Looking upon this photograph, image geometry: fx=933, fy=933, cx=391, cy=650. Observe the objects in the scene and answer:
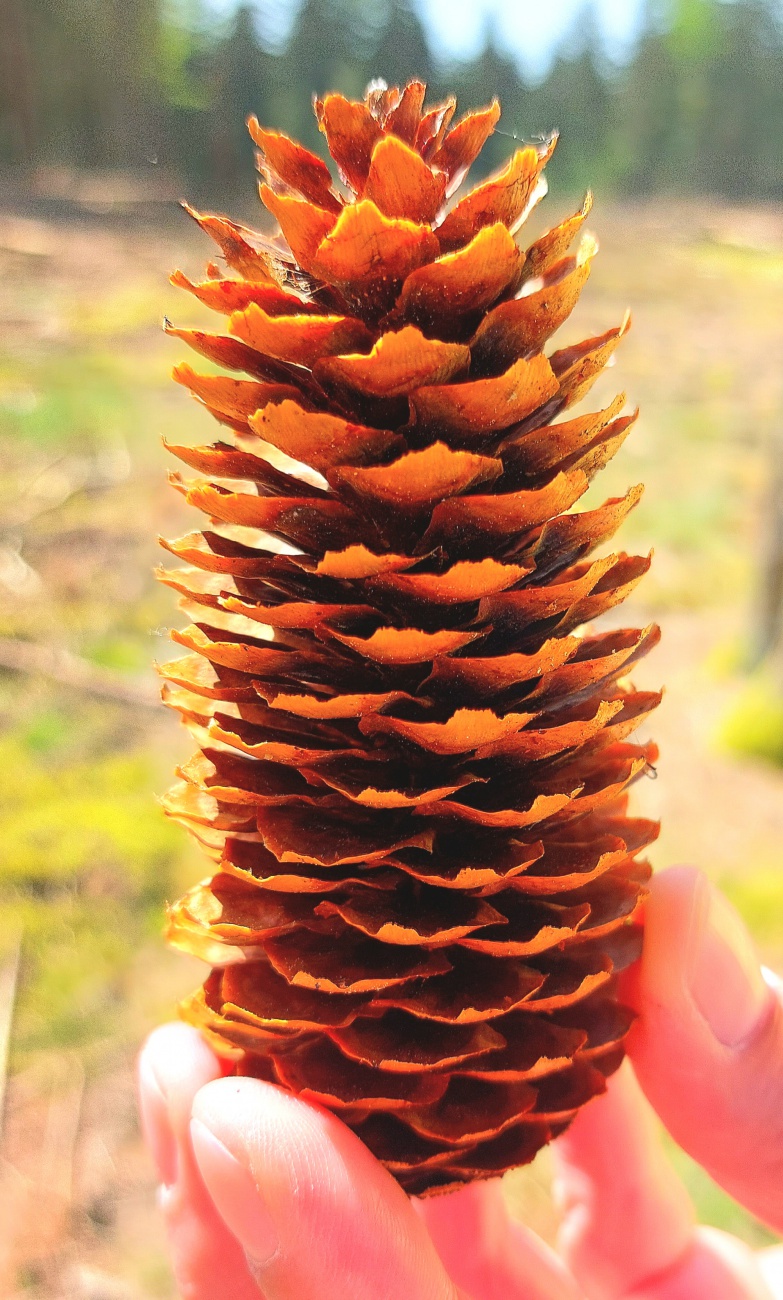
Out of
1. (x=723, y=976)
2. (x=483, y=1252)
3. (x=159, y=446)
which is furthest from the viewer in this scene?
(x=159, y=446)

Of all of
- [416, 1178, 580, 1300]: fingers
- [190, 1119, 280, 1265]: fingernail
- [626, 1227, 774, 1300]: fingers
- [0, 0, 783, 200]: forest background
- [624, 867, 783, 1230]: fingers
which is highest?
[0, 0, 783, 200]: forest background

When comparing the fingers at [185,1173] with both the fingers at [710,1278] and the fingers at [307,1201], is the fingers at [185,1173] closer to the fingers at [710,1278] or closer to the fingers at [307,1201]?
the fingers at [307,1201]

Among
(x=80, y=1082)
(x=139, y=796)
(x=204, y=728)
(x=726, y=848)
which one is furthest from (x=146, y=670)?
(x=204, y=728)

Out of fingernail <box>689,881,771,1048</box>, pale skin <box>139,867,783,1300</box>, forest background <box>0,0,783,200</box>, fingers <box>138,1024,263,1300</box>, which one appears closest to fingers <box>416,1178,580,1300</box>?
pale skin <box>139,867,783,1300</box>

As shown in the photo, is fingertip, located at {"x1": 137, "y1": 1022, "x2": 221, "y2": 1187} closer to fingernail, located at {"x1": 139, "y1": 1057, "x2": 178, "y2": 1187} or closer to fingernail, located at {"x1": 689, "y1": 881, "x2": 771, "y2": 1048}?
fingernail, located at {"x1": 139, "y1": 1057, "x2": 178, "y2": 1187}

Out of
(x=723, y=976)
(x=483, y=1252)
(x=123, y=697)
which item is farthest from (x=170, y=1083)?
(x=123, y=697)

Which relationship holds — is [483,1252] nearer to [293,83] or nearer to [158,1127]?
[158,1127]
